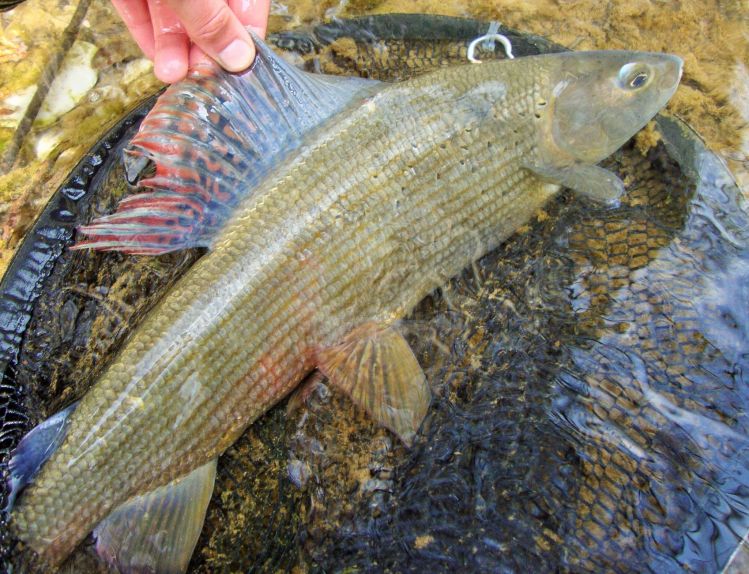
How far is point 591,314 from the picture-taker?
2494 millimetres

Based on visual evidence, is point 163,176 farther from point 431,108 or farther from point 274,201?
point 431,108

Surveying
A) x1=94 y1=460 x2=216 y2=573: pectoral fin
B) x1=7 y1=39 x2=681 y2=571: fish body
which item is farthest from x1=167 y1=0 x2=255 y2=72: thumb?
x1=94 y1=460 x2=216 y2=573: pectoral fin

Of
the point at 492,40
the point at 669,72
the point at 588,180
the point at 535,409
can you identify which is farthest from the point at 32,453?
the point at 669,72

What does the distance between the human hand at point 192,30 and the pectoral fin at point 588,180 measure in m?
1.46

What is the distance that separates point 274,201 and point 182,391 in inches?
33.2

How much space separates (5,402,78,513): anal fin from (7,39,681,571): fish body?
0.04 metres

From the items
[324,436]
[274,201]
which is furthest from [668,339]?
[274,201]

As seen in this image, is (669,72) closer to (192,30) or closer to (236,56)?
(236,56)

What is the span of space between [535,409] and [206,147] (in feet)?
5.75

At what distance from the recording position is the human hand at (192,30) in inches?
81.5

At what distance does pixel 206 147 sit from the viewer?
2291 millimetres

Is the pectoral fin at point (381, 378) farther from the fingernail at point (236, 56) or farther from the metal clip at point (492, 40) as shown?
the metal clip at point (492, 40)

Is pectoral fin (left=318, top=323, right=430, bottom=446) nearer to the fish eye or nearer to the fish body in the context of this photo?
the fish body

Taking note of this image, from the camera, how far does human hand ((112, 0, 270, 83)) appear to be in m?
2.07
